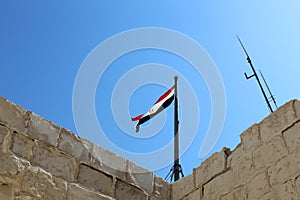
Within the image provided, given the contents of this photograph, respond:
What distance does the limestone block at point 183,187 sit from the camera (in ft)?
11.3

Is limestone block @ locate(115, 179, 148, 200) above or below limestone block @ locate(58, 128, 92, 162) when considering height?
below

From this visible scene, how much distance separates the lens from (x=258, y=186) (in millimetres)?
2781

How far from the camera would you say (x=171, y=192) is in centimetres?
360

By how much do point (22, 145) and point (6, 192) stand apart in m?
0.35

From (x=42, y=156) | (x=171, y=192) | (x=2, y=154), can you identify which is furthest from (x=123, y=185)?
(x=2, y=154)

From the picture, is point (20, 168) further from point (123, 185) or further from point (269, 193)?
point (269, 193)

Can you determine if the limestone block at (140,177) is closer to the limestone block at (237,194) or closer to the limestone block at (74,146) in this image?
the limestone block at (74,146)

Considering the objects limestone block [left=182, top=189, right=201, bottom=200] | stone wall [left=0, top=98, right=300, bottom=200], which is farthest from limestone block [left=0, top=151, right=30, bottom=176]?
limestone block [left=182, top=189, right=201, bottom=200]

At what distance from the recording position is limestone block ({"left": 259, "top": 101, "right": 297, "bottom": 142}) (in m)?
2.80

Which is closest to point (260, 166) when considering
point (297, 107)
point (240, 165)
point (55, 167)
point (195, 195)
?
point (240, 165)

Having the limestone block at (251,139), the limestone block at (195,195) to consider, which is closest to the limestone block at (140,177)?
the limestone block at (195,195)

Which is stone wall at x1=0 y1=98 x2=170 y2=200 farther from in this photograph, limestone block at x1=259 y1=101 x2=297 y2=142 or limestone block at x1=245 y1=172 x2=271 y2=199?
limestone block at x1=259 y1=101 x2=297 y2=142

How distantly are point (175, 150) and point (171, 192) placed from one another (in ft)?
6.26

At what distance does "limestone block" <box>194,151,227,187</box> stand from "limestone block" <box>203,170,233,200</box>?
5 centimetres
